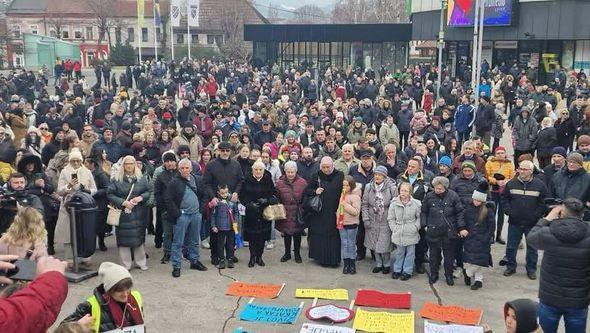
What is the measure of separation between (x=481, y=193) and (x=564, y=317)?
106 inches

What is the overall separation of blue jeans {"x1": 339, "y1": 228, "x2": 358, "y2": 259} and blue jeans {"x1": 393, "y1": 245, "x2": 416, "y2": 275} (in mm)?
626

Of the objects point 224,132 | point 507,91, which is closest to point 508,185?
point 224,132

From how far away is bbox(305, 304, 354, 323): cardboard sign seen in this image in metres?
7.38

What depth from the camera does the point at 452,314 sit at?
24.8 ft

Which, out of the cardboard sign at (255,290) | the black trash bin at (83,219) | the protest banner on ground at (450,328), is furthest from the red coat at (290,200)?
the protest banner on ground at (450,328)

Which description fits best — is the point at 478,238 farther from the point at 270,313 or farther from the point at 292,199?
the point at 270,313

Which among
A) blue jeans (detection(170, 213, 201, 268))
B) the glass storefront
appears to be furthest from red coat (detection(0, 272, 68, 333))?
the glass storefront

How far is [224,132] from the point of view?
1383 centimetres

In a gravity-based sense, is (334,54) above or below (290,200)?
above

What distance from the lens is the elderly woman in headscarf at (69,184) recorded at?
8.69 metres

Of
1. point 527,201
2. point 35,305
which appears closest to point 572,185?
point 527,201

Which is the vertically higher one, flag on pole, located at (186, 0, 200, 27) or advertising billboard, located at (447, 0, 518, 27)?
flag on pole, located at (186, 0, 200, 27)

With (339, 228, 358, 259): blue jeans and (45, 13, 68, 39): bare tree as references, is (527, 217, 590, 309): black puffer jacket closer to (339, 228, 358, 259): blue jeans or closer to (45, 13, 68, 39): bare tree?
(339, 228, 358, 259): blue jeans

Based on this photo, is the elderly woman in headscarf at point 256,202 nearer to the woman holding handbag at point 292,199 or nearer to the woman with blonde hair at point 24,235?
the woman holding handbag at point 292,199
